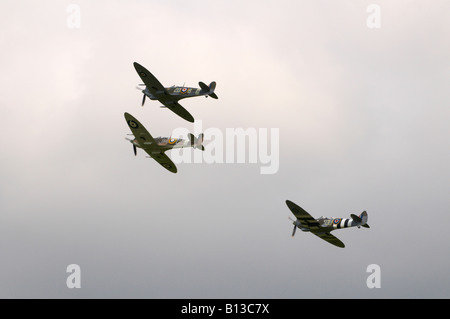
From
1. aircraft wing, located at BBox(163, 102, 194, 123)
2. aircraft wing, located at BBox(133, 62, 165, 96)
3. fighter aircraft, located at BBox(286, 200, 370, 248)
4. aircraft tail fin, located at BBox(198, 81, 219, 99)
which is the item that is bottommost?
fighter aircraft, located at BBox(286, 200, 370, 248)

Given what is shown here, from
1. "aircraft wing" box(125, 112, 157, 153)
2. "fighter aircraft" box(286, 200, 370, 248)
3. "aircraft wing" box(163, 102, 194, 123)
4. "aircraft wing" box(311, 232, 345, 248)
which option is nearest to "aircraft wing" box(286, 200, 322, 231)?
"fighter aircraft" box(286, 200, 370, 248)

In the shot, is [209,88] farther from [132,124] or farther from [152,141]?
[132,124]

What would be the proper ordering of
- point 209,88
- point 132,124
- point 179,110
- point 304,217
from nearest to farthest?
1. point 132,124
2. point 209,88
3. point 179,110
4. point 304,217

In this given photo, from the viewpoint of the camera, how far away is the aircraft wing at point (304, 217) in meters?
70.1

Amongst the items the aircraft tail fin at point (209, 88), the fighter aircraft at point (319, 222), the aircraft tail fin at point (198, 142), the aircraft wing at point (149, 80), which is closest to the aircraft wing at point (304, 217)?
the fighter aircraft at point (319, 222)

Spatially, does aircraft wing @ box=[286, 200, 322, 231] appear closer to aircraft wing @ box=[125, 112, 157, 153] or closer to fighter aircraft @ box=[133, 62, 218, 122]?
fighter aircraft @ box=[133, 62, 218, 122]

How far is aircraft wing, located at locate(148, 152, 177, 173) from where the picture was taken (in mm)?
68938

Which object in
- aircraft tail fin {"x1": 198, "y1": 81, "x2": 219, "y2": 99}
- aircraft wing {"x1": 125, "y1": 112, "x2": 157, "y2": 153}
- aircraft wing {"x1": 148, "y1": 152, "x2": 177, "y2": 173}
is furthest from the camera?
aircraft wing {"x1": 148, "y1": 152, "x2": 177, "y2": 173}

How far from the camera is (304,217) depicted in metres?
70.6

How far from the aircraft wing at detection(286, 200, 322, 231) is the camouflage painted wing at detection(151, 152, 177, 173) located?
38.5 feet

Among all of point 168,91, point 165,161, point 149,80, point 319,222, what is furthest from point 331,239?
point 149,80

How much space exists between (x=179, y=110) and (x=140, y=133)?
6.84 metres
